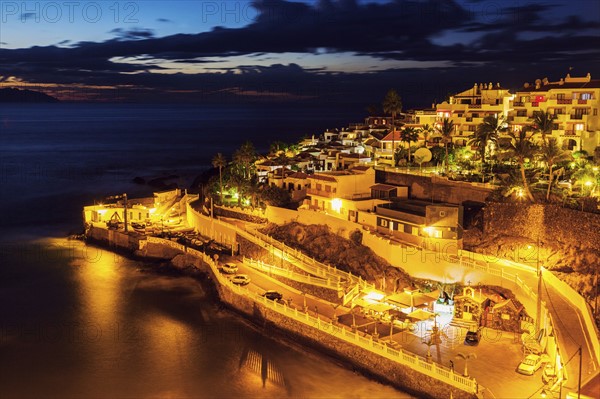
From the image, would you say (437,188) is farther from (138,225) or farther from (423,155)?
(138,225)

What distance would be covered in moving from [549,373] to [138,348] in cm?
1655

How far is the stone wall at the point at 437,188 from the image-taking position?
33.9 metres

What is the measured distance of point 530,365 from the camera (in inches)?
810

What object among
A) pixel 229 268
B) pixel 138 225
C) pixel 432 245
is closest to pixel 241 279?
pixel 229 268

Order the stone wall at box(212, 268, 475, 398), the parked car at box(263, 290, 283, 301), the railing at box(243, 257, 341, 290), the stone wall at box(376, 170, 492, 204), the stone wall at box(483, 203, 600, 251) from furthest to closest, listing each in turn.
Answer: the stone wall at box(376, 170, 492, 204)
the railing at box(243, 257, 341, 290)
the parked car at box(263, 290, 283, 301)
the stone wall at box(483, 203, 600, 251)
the stone wall at box(212, 268, 475, 398)

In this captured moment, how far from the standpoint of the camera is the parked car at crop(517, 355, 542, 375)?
20.4 metres

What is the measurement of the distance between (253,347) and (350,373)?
4817mm

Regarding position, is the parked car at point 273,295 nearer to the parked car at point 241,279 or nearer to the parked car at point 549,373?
the parked car at point 241,279

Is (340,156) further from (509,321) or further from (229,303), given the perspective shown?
(509,321)

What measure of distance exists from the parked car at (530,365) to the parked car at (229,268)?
15959 millimetres

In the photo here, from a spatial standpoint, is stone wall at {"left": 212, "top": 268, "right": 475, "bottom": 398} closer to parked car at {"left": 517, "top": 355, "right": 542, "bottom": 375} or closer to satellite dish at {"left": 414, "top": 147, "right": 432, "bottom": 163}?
parked car at {"left": 517, "top": 355, "right": 542, "bottom": 375}

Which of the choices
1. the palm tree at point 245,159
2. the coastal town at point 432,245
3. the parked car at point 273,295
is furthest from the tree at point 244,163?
the parked car at point 273,295

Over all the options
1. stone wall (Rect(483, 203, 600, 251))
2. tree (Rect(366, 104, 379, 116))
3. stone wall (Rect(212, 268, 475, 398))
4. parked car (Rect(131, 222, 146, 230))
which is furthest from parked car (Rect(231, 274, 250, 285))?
tree (Rect(366, 104, 379, 116))

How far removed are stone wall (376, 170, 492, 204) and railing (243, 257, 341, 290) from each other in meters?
10.3
